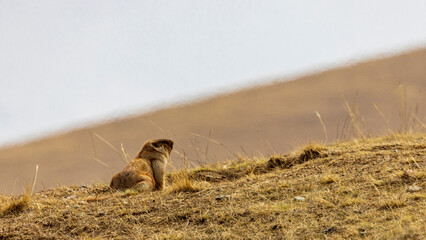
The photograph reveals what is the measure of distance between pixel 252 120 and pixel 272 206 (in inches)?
935

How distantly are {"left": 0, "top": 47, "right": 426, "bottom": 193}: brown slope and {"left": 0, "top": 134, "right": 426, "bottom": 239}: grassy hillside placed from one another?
15039mm

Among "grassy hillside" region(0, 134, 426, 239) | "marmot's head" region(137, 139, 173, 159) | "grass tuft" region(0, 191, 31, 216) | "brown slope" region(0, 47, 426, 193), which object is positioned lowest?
"brown slope" region(0, 47, 426, 193)

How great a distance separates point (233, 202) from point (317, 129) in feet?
66.5

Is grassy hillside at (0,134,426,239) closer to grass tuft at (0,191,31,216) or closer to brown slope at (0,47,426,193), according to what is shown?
grass tuft at (0,191,31,216)

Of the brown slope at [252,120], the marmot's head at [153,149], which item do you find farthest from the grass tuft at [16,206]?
the brown slope at [252,120]

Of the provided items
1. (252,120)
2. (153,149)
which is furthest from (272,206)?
(252,120)

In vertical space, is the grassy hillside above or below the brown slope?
above

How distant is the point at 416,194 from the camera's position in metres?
6.16

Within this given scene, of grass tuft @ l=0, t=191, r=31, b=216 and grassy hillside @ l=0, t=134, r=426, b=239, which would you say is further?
grass tuft @ l=0, t=191, r=31, b=216

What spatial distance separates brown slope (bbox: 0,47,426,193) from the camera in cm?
2573

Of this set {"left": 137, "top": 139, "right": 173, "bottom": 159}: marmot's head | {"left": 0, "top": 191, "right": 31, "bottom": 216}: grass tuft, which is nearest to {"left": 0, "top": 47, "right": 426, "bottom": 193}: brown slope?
{"left": 137, "top": 139, "right": 173, "bottom": 159}: marmot's head

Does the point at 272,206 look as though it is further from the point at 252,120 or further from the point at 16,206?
the point at 252,120

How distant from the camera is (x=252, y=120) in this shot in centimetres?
3002

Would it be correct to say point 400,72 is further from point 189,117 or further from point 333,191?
point 333,191
